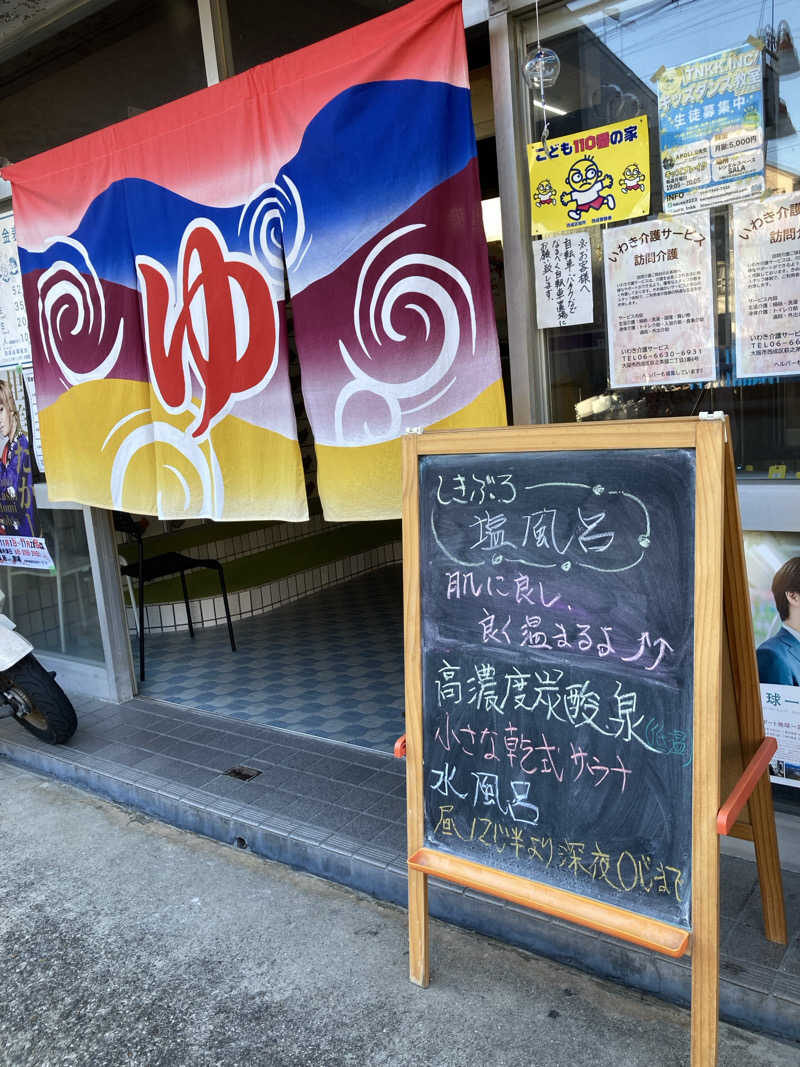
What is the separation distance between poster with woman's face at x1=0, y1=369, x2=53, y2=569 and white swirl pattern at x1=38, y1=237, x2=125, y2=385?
2.81ft

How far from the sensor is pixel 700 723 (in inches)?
89.4

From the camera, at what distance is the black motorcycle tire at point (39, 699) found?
4875 millimetres

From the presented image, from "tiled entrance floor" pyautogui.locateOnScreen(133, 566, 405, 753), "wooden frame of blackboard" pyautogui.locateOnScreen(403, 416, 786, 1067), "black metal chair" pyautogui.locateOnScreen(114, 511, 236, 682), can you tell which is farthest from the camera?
"black metal chair" pyautogui.locateOnScreen(114, 511, 236, 682)

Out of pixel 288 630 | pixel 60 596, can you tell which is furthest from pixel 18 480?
pixel 288 630

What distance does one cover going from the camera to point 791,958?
2.80 m

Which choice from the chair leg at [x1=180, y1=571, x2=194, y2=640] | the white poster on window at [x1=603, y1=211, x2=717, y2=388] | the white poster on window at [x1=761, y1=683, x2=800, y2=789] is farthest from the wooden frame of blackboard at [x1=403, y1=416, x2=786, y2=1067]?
the chair leg at [x1=180, y1=571, x2=194, y2=640]

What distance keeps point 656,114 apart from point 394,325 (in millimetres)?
1258

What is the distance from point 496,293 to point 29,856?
5.67 meters

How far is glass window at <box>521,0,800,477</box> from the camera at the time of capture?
9.66 ft

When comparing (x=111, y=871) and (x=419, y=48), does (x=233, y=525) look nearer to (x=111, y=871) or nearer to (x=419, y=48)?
(x=111, y=871)

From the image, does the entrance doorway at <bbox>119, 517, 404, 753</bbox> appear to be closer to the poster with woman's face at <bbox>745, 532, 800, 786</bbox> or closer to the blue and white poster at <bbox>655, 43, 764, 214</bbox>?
the poster with woman's face at <bbox>745, 532, 800, 786</bbox>

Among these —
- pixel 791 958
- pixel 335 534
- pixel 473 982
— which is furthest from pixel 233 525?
pixel 791 958

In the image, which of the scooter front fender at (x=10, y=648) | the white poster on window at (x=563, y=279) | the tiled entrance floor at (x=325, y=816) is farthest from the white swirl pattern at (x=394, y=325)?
the scooter front fender at (x=10, y=648)

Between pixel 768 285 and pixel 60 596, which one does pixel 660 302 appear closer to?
pixel 768 285
